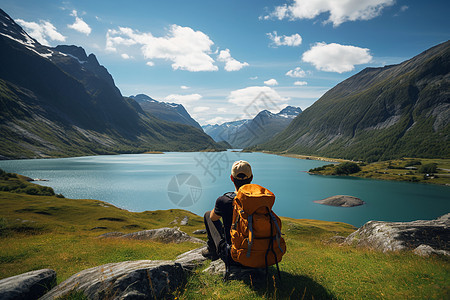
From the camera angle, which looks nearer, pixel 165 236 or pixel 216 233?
pixel 216 233

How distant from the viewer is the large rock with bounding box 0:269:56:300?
719cm

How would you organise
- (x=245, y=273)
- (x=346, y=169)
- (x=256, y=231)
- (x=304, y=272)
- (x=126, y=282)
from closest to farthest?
(x=256, y=231) → (x=126, y=282) → (x=245, y=273) → (x=304, y=272) → (x=346, y=169)

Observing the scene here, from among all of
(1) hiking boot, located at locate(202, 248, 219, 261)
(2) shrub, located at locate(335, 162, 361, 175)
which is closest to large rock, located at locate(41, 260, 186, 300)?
(1) hiking boot, located at locate(202, 248, 219, 261)

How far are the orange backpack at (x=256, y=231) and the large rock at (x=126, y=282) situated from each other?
2.86m

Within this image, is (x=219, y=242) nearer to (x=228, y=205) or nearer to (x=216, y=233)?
(x=216, y=233)

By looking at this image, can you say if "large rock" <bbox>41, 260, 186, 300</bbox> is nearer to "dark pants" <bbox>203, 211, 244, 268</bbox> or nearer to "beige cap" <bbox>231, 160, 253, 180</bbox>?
"dark pants" <bbox>203, 211, 244, 268</bbox>

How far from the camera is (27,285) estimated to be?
7.69m

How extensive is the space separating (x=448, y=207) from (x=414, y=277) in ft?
350

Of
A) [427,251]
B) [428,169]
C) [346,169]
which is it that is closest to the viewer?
[427,251]

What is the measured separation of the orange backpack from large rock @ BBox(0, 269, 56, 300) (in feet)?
23.1

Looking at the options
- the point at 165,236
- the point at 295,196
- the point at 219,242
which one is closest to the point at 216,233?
the point at 219,242

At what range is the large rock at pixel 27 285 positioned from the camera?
23.6ft

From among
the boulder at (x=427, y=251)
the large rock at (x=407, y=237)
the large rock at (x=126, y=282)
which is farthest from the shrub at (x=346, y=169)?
the large rock at (x=126, y=282)

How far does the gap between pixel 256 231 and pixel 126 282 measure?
4.41 metres
